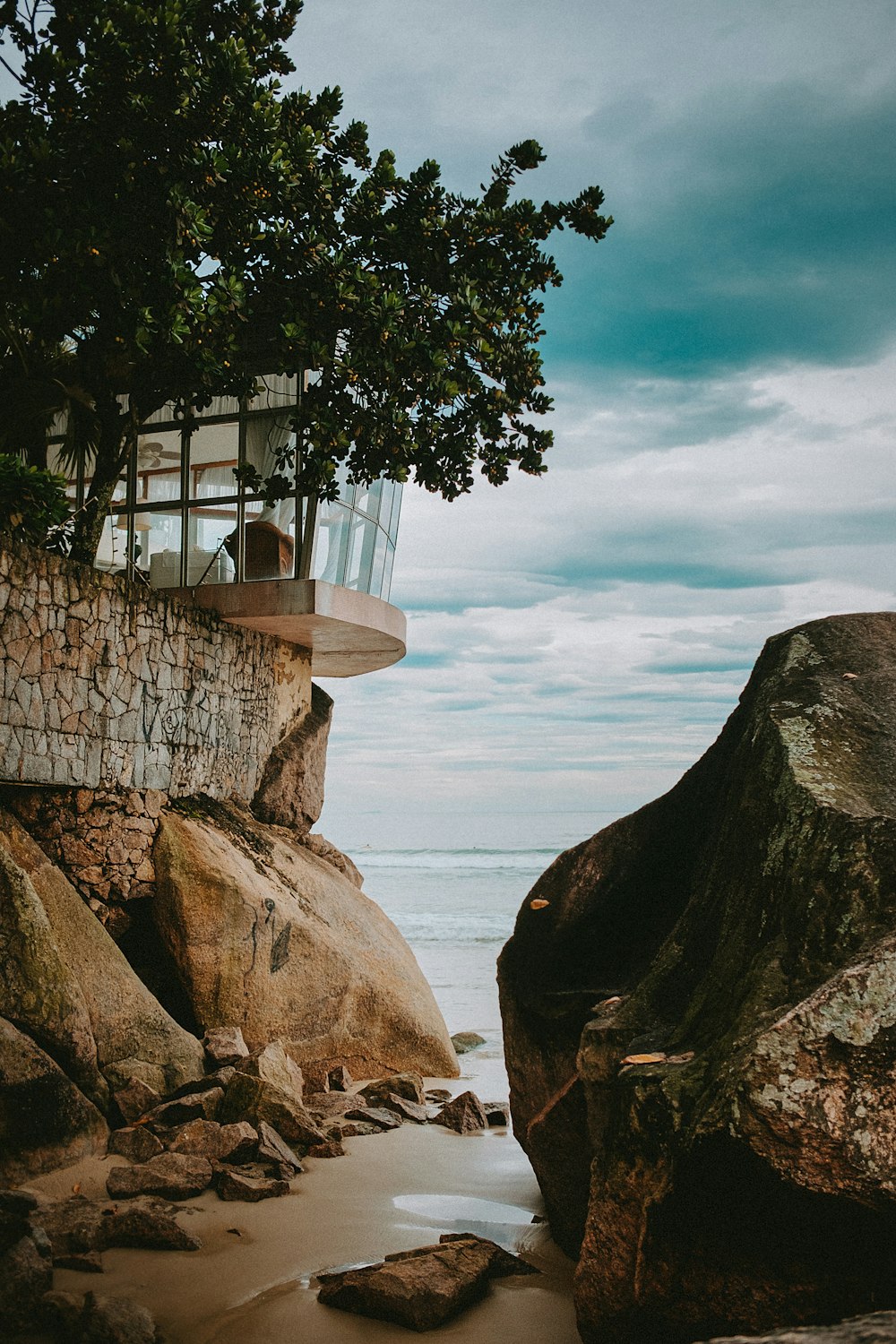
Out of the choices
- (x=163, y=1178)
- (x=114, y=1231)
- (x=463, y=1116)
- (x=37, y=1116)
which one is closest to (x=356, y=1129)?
(x=463, y=1116)

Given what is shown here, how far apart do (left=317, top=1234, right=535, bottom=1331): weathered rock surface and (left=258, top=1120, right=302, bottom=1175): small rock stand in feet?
5.29

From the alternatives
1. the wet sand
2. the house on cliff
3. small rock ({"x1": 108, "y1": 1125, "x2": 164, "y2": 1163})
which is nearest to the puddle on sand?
the wet sand

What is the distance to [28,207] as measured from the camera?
27.4 feet

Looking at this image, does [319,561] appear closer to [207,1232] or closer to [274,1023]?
[274,1023]

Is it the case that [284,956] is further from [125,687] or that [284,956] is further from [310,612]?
[310,612]

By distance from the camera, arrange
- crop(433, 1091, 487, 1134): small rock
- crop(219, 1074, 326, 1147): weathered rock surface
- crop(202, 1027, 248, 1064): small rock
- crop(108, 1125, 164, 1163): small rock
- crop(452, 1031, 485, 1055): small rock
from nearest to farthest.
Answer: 1. crop(108, 1125, 164, 1163): small rock
2. crop(219, 1074, 326, 1147): weathered rock surface
3. crop(433, 1091, 487, 1134): small rock
4. crop(202, 1027, 248, 1064): small rock
5. crop(452, 1031, 485, 1055): small rock

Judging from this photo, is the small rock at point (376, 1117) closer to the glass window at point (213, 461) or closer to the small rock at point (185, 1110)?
the small rock at point (185, 1110)

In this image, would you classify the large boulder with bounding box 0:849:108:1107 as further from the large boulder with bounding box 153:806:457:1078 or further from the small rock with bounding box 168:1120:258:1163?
the large boulder with bounding box 153:806:457:1078

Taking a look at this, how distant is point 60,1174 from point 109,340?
6.34 metres

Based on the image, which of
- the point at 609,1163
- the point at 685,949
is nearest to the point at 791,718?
the point at 685,949

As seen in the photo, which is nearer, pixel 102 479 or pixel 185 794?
pixel 102 479

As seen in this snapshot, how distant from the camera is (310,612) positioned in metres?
10.4

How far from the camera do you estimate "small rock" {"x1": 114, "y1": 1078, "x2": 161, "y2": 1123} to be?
20.7 feet

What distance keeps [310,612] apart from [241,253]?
3.48 metres
